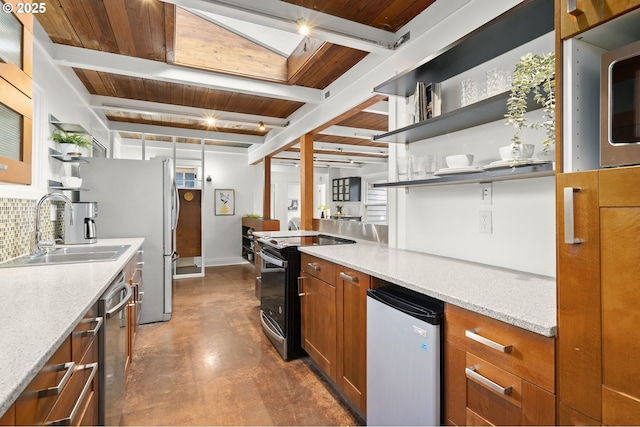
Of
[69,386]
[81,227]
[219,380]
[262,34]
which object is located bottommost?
[219,380]

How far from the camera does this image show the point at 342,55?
290 centimetres

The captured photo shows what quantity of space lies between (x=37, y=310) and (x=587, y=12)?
6.29 ft

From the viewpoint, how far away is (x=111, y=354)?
1.49m

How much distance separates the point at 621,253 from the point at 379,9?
2096 millimetres

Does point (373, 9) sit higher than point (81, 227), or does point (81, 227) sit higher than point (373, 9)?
point (373, 9)

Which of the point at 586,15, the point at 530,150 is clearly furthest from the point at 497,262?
the point at 586,15

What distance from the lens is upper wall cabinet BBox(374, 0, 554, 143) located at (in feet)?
4.78

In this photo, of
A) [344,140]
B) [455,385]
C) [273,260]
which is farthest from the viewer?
[344,140]

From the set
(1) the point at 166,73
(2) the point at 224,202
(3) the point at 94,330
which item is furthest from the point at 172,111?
(3) the point at 94,330

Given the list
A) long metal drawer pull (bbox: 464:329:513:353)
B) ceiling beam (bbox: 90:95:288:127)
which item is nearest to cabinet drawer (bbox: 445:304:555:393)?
long metal drawer pull (bbox: 464:329:513:353)

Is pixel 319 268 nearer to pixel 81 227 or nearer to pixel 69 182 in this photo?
pixel 81 227

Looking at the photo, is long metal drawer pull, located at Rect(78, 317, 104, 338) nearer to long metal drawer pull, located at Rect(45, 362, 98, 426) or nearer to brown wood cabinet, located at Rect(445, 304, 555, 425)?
long metal drawer pull, located at Rect(45, 362, 98, 426)

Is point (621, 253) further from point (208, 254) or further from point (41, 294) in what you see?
point (208, 254)

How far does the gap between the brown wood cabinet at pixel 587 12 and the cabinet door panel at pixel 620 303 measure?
1.73ft
